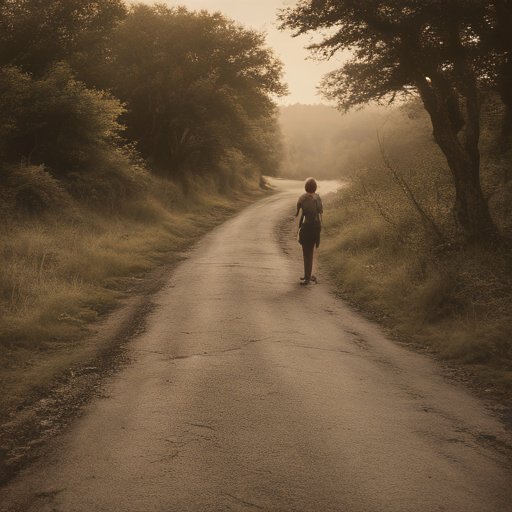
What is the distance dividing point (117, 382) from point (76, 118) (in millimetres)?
12287

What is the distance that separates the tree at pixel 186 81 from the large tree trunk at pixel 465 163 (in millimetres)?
14627

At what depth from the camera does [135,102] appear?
23203 mm

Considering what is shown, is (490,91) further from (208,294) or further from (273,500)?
(273,500)

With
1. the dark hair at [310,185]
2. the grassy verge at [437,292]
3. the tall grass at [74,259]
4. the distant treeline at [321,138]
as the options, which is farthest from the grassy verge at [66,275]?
the distant treeline at [321,138]

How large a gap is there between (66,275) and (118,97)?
15.1m

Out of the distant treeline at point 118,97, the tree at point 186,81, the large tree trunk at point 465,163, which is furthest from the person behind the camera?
the tree at point 186,81

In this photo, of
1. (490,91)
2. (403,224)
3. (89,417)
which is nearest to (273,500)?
(89,417)

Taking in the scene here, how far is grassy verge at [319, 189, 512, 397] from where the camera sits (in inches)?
247

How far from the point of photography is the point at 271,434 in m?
4.05

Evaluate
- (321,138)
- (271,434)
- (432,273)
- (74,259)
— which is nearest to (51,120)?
(74,259)

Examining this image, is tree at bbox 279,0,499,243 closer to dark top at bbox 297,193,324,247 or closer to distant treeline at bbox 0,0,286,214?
dark top at bbox 297,193,324,247

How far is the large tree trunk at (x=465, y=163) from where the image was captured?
9481mm

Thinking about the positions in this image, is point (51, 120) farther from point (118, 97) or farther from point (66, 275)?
point (118, 97)

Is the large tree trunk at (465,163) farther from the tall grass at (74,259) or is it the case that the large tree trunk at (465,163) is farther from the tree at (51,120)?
the tree at (51,120)
